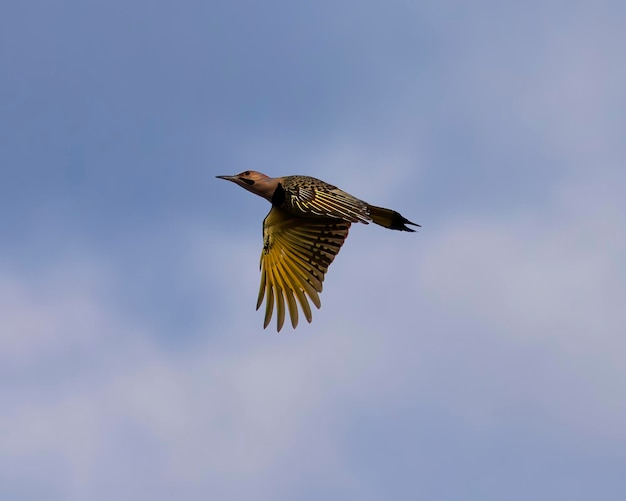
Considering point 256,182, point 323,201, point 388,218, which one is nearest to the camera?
point 323,201

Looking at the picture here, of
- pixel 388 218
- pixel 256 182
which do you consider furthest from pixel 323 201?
pixel 256 182

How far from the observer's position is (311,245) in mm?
20484

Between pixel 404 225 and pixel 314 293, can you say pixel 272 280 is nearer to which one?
pixel 314 293

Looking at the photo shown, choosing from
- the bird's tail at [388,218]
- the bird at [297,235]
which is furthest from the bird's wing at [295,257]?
the bird's tail at [388,218]

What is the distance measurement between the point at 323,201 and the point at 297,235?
4.98 feet

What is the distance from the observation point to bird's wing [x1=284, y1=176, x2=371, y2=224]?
18.8 metres

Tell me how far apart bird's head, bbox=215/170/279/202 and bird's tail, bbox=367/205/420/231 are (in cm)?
173

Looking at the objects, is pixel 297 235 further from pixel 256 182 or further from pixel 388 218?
pixel 388 218

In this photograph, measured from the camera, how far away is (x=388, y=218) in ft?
66.4

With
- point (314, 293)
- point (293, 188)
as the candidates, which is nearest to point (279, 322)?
point (314, 293)

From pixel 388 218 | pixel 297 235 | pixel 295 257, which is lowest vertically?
pixel 295 257

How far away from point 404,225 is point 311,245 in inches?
63.1

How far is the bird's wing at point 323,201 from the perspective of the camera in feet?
61.7

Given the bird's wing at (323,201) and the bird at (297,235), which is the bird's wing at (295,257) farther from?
the bird's wing at (323,201)
